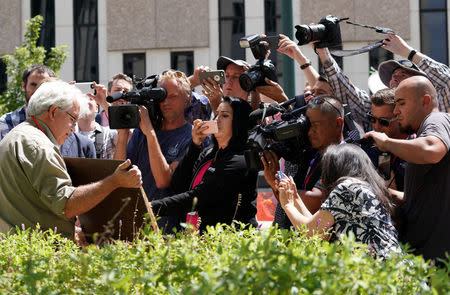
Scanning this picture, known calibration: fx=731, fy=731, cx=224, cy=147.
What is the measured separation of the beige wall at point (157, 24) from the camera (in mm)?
21844

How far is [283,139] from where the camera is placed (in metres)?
4.88

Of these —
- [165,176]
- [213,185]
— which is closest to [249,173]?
[213,185]

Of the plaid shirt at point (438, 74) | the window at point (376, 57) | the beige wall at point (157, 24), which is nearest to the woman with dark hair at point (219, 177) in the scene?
the plaid shirt at point (438, 74)

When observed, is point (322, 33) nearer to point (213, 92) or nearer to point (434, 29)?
point (213, 92)

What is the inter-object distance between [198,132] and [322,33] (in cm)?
137

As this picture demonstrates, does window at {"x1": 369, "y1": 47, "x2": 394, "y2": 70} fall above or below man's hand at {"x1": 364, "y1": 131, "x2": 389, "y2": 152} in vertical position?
above

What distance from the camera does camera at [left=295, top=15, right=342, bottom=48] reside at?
19.0 ft

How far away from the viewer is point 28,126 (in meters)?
4.45

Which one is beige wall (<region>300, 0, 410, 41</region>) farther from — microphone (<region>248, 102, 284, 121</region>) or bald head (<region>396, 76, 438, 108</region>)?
bald head (<region>396, 76, 438, 108</region>)

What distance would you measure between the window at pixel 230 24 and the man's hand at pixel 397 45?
1610cm

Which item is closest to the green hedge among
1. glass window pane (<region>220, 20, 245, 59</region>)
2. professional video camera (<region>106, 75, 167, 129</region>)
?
professional video camera (<region>106, 75, 167, 129</region>)

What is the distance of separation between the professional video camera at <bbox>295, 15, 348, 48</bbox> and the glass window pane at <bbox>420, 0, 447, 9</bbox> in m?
16.7

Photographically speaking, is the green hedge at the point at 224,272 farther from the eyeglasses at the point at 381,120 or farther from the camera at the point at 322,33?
the camera at the point at 322,33

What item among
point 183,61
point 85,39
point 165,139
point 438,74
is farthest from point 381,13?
point 165,139
